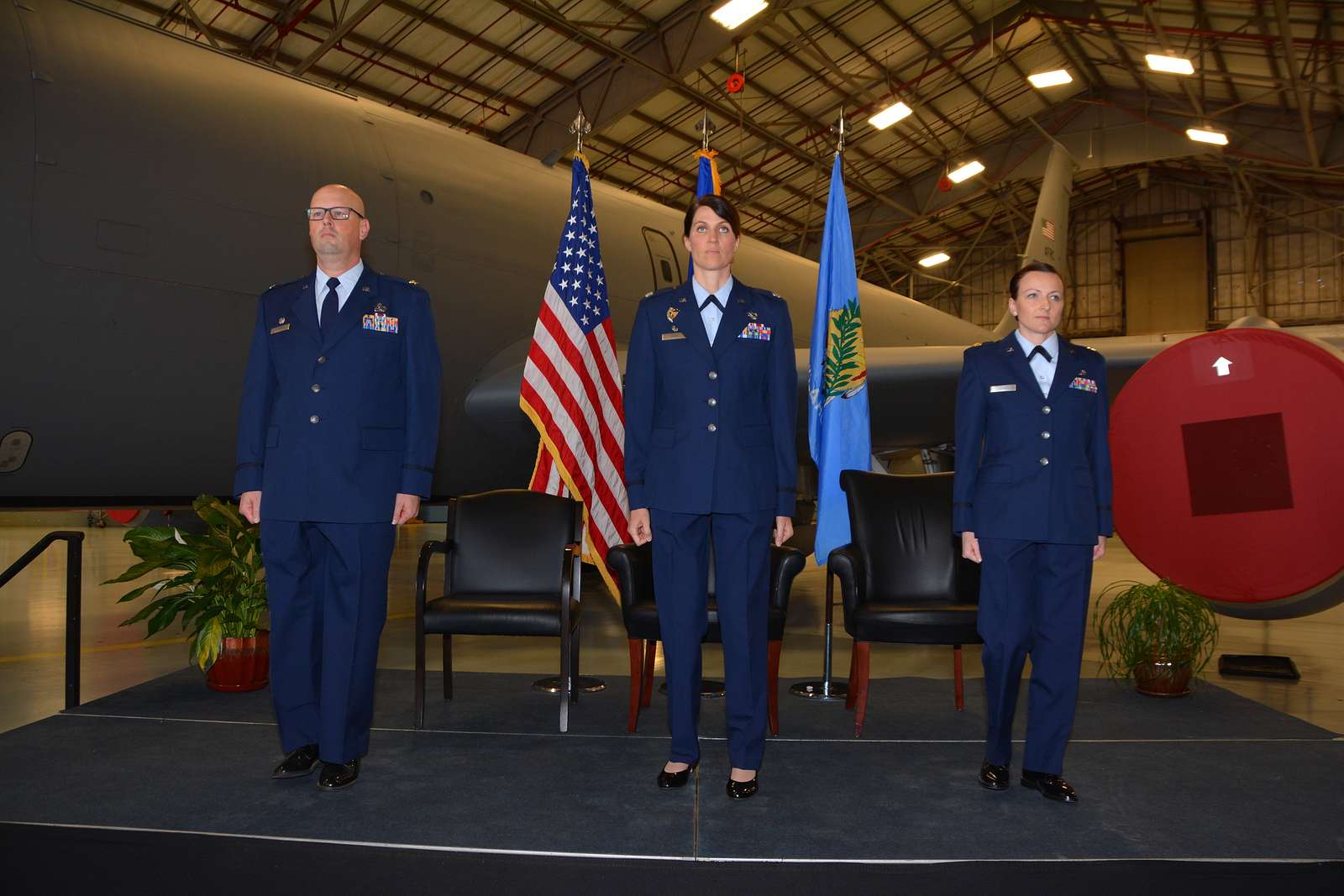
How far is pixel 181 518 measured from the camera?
8969 mm

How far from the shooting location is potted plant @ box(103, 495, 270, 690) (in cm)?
325

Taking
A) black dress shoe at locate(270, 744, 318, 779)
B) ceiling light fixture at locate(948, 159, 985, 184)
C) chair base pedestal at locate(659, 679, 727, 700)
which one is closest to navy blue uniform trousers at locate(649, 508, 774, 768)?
black dress shoe at locate(270, 744, 318, 779)

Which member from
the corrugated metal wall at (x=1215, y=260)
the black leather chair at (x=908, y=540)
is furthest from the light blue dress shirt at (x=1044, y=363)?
the corrugated metal wall at (x=1215, y=260)

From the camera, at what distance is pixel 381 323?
2377 millimetres

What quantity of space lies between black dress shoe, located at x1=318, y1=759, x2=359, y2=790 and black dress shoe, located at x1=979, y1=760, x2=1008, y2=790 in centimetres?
159

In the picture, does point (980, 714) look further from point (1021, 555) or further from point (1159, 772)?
point (1021, 555)

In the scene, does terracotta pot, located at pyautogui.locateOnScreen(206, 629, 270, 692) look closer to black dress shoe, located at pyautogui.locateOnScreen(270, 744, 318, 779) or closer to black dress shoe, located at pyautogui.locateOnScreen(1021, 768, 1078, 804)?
black dress shoe, located at pyautogui.locateOnScreen(270, 744, 318, 779)

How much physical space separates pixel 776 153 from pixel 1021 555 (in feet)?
48.7

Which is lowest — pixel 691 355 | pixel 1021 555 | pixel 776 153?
pixel 1021 555

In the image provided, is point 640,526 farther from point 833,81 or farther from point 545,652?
point 833,81

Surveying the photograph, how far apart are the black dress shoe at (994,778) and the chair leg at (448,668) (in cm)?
178

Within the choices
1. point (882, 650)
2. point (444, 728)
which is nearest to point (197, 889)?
point (444, 728)

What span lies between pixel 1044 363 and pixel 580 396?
1.96 meters

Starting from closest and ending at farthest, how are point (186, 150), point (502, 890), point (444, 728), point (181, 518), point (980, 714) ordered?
point (502, 890)
point (444, 728)
point (980, 714)
point (186, 150)
point (181, 518)
